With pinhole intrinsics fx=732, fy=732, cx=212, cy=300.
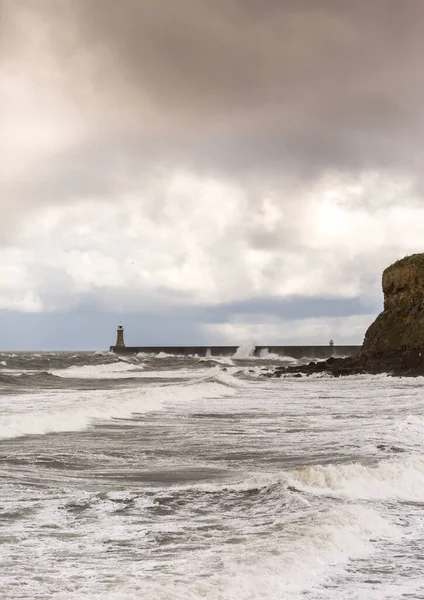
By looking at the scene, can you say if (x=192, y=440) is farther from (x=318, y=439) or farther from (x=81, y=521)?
(x=81, y=521)

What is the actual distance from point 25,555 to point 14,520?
1.30m

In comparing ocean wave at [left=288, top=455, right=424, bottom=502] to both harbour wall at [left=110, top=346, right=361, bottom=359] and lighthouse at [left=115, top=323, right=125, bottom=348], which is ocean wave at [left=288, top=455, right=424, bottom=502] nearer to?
harbour wall at [left=110, top=346, right=361, bottom=359]

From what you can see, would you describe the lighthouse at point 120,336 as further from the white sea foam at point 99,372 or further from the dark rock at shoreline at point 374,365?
the dark rock at shoreline at point 374,365

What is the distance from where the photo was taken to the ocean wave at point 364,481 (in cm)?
880

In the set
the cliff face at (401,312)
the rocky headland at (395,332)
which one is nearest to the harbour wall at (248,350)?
the cliff face at (401,312)

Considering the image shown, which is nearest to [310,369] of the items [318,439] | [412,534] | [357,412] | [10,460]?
[357,412]

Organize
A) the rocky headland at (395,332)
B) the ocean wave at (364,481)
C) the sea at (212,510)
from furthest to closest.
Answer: the rocky headland at (395,332)
the ocean wave at (364,481)
the sea at (212,510)

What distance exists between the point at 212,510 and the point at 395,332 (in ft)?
126

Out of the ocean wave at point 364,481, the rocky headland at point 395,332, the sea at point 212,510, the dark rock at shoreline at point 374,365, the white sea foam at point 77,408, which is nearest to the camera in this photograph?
the sea at point 212,510

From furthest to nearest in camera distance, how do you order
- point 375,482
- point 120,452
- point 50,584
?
point 120,452 → point 375,482 → point 50,584

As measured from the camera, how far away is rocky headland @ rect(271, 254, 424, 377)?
41219 millimetres

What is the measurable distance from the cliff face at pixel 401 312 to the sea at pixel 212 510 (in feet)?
89.6

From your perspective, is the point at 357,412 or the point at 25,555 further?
the point at 357,412

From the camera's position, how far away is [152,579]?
5465 millimetres
